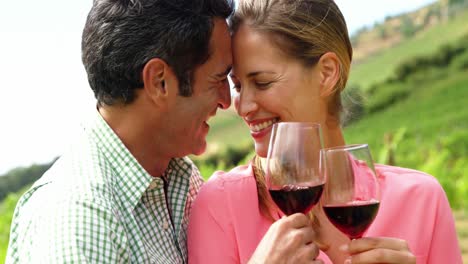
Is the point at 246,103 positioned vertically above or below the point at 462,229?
above

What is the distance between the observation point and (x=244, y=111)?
99.7 inches

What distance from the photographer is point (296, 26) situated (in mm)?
2566

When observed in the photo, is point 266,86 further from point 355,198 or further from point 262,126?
point 355,198

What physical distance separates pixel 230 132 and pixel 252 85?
9020 mm

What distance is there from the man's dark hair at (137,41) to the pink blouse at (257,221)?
1.34 ft

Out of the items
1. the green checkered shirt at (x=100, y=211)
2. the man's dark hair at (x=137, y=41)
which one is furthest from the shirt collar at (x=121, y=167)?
the man's dark hair at (x=137, y=41)

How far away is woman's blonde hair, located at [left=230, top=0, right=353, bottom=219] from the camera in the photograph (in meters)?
2.56

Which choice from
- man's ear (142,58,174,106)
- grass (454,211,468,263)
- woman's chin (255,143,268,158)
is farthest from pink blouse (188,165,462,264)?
grass (454,211,468,263)

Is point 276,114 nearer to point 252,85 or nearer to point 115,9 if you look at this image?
point 252,85

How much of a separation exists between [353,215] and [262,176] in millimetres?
608

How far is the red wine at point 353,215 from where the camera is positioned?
6.73 ft

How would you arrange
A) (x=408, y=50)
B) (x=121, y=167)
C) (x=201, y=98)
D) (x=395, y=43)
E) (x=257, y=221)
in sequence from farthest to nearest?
(x=395, y=43)
(x=408, y=50)
(x=201, y=98)
(x=257, y=221)
(x=121, y=167)

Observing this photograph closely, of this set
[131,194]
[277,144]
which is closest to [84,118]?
[131,194]

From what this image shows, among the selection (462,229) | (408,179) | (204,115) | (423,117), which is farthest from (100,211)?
(423,117)
